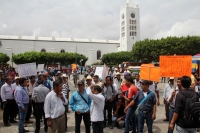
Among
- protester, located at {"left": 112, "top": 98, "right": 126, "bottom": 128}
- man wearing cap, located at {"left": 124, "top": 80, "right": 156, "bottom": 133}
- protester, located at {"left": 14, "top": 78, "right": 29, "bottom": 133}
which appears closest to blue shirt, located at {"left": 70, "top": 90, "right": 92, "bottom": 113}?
man wearing cap, located at {"left": 124, "top": 80, "right": 156, "bottom": 133}

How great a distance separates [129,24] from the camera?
60312 millimetres

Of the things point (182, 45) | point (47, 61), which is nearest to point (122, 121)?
point (182, 45)

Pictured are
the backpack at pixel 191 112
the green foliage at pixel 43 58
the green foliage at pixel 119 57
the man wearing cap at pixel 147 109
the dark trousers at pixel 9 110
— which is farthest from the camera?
the green foliage at pixel 119 57

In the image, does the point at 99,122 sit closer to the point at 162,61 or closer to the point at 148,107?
the point at 148,107

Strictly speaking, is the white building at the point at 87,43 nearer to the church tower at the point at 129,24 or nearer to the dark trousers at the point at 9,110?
the church tower at the point at 129,24

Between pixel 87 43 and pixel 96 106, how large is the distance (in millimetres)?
69083

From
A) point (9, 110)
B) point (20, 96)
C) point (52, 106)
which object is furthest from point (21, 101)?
point (52, 106)

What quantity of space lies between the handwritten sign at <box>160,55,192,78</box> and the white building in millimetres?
55670

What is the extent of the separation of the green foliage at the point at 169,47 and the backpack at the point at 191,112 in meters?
34.6

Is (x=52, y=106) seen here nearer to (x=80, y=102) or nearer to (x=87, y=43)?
(x=80, y=102)

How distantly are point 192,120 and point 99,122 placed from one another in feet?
6.56

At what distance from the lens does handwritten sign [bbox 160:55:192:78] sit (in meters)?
5.33

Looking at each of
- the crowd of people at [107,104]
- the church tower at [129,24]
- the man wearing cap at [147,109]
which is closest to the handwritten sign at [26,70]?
the crowd of people at [107,104]

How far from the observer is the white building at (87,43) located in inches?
2391
